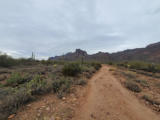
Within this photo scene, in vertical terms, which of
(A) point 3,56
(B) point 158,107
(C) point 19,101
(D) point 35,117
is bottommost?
(B) point 158,107

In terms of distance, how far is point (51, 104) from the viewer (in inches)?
110

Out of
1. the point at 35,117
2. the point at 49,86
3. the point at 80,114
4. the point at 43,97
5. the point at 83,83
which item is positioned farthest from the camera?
the point at 83,83

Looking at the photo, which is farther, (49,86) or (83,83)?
(83,83)

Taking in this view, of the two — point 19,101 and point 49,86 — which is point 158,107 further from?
point 19,101

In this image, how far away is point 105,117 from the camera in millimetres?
2326

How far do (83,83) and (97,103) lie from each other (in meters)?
2.06

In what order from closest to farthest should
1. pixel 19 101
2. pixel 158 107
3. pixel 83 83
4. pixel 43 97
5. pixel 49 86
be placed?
pixel 19 101
pixel 158 107
pixel 43 97
pixel 49 86
pixel 83 83

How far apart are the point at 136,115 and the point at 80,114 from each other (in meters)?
1.67

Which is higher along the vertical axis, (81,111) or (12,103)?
(12,103)

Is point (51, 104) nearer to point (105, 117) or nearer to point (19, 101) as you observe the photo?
point (19, 101)

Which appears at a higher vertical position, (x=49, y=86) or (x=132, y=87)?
(x=49, y=86)

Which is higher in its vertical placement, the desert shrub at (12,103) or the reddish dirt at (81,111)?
the desert shrub at (12,103)

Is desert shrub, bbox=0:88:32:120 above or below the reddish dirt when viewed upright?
above

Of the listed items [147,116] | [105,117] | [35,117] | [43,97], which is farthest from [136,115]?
[43,97]
